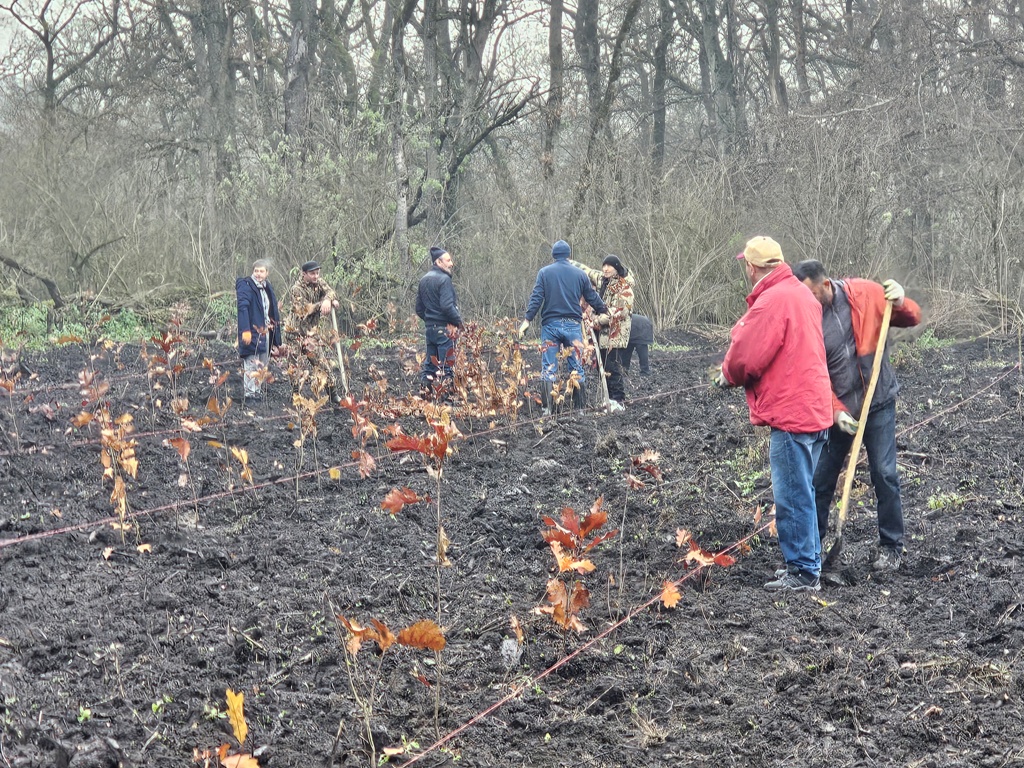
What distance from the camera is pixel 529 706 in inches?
150

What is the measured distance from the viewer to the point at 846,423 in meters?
5.02

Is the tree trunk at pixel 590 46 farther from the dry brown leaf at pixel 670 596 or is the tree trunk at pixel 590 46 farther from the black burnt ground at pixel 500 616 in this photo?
the dry brown leaf at pixel 670 596

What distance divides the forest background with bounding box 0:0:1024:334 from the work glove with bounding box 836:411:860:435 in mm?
9782

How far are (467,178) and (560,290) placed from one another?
13.7m

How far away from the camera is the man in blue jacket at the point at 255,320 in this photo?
33.3 feet

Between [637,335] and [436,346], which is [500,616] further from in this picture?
[637,335]

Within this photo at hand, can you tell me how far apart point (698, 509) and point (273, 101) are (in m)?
20.0

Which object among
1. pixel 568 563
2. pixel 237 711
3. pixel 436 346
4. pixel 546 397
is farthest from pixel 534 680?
pixel 436 346

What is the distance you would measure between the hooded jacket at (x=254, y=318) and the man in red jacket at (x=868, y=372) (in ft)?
20.0

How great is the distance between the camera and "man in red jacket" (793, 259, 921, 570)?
510cm

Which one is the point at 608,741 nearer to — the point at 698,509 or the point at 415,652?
the point at 415,652

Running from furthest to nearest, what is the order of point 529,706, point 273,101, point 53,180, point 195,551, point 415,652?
point 273,101 → point 53,180 → point 195,551 → point 415,652 → point 529,706

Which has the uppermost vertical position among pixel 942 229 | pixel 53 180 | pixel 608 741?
pixel 53 180

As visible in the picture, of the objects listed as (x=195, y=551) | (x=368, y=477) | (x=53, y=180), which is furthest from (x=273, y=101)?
(x=195, y=551)
